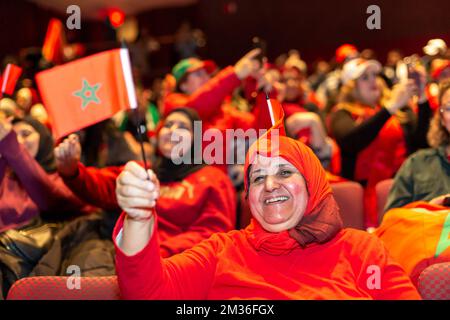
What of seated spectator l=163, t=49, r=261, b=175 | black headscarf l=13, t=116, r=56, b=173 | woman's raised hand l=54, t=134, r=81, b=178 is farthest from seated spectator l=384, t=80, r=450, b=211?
black headscarf l=13, t=116, r=56, b=173


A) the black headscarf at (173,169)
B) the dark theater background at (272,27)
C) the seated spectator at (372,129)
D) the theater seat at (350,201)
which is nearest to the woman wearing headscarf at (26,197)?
the black headscarf at (173,169)

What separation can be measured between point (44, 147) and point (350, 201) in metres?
1.36

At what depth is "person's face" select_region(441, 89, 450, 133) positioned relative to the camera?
2020 mm

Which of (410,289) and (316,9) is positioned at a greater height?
(316,9)

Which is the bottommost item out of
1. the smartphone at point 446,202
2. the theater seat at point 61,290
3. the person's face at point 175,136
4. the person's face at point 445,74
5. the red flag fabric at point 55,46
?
the theater seat at point 61,290

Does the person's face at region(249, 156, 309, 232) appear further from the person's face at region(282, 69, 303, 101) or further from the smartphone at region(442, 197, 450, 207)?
the person's face at region(282, 69, 303, 101)

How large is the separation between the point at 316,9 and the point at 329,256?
17.9 feet

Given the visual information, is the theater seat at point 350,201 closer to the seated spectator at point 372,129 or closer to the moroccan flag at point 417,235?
the seated spectator at point 372,129

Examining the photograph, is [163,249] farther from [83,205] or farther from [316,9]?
[316,9]

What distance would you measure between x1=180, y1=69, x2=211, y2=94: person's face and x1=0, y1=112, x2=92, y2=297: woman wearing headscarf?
1.01 meters

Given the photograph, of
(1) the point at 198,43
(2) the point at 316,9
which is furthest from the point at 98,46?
(2) the point at 316,9

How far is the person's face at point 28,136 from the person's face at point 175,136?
551mm

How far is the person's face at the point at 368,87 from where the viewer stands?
9.37 ft

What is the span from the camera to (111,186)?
2.39m
